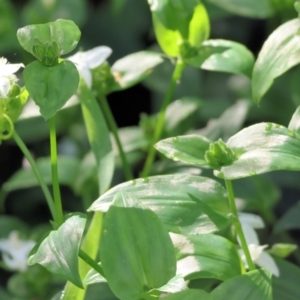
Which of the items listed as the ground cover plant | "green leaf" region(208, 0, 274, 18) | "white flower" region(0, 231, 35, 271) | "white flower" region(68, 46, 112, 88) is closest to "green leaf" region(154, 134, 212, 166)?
the ground cover plant

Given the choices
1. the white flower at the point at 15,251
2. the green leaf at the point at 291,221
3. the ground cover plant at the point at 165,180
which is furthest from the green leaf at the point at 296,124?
the white flower at the point at 15,251

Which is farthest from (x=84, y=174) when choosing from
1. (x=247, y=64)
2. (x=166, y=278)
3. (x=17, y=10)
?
(x=17, y=10)

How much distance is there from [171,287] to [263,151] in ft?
0.46

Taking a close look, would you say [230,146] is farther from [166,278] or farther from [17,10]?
[17,10]

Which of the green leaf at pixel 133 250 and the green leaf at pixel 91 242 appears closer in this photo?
the green leaf at pixel 133 250

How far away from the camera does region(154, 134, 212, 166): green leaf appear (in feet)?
1.82

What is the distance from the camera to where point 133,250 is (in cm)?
50

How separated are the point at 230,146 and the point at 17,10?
0.96 m

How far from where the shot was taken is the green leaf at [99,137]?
2.27 ft

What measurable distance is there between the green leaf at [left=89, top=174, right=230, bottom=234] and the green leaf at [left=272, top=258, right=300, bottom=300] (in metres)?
0.17

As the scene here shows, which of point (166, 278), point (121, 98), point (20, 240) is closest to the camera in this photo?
point (166, 278)

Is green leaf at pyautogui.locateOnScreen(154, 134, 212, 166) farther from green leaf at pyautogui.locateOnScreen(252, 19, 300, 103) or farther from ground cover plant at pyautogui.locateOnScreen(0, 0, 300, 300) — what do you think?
green leaf at pyautogui.locateOnScreen(252, 19, 300, 103)

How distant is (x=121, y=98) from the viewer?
1.27 metres

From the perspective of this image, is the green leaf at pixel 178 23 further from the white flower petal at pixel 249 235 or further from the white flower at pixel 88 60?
the white flower petal at pixel 249 235
